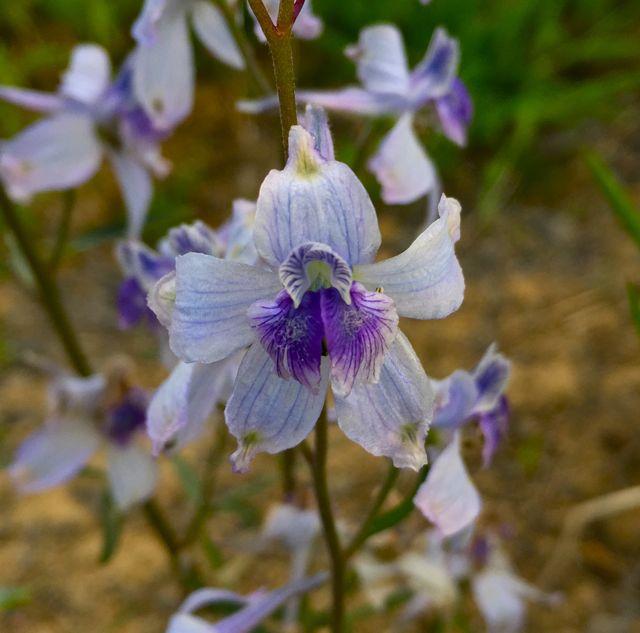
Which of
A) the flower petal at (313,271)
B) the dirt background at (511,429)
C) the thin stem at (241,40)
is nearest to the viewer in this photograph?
the flower petal at (313,271)

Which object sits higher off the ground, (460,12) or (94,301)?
(460,12)

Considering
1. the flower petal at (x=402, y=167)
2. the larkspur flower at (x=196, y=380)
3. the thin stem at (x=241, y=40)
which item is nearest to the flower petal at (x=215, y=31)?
the thin stem at (x=241, y=40)

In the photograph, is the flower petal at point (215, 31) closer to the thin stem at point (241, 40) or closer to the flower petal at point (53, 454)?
the thin stem at point (241, 40)

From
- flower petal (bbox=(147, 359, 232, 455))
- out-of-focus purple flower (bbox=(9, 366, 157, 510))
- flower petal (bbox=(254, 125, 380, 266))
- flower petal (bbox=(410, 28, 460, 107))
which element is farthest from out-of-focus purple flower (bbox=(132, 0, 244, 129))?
flower petal (bbox=(254, 125, 380, 266))

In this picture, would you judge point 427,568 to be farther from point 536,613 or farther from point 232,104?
point 232,104

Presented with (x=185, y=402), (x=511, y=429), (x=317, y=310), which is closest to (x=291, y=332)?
(x=317, y=310)

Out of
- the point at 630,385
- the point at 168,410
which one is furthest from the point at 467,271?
the point at 168,410
